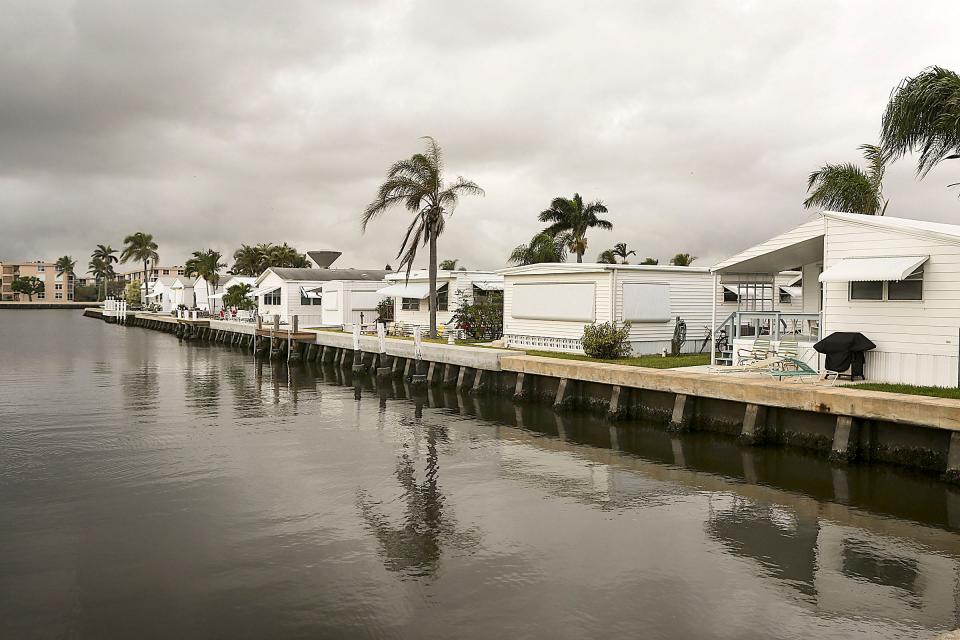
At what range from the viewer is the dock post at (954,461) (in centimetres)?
1263

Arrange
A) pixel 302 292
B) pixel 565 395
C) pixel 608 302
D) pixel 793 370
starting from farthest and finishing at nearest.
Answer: pixel 302 292 → pixel 608 302 → pixel 565 395 → pixel 793 370

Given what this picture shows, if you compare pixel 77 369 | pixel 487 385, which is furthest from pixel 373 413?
pixel 77 369

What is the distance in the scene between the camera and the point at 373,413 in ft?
73.6

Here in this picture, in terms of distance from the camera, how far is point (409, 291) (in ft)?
119

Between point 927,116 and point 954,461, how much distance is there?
A: 961 centimetres

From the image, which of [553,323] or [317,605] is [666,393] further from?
[317,605]

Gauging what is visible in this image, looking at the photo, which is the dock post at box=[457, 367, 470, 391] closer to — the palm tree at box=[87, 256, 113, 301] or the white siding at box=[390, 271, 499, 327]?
the white siding at box=[390, 271, 499, 327]

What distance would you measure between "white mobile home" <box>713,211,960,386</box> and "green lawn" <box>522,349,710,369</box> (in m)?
4.82

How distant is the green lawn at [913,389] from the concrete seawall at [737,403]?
2.00 feet

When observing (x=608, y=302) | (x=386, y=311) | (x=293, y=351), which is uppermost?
(x=608, y=302)

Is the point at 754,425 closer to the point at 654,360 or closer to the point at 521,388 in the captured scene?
the point at 654,360

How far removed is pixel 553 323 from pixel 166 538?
59.2 feet

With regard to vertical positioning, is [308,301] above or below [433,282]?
below

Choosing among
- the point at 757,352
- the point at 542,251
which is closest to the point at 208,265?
the point at 542,251
